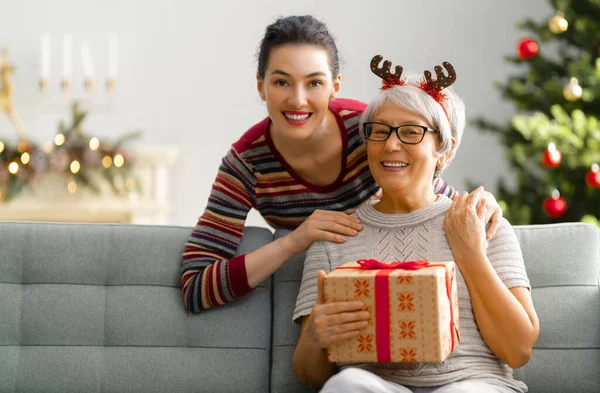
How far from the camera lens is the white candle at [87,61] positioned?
212 inches

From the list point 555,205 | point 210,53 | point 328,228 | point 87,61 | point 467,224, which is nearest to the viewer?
point 467,224

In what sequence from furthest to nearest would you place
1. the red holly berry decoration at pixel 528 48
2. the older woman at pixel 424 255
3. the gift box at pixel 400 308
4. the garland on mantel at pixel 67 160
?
the garland on mantel at pixel 67 160 < the red holly berry decoration at pixel 528 48 < the older woman at pixel 424 255 < the gift box at pixel 400 308

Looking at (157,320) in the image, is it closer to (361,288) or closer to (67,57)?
(361,288)

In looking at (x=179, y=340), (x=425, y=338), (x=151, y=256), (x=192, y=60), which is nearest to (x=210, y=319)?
(x=179, y=340)

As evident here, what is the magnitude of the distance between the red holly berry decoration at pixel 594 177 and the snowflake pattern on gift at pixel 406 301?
7.76 feet

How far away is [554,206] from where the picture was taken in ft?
12.6

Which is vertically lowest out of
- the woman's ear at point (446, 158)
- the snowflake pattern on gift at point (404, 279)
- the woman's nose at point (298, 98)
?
the snowflake pattern on gift at point (404, 279)

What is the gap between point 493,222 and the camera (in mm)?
1880

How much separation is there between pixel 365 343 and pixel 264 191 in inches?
26.5

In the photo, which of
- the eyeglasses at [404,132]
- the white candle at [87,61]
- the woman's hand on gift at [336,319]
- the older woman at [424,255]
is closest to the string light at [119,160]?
the white candle at [87,61]

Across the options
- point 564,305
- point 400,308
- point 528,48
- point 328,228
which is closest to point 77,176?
point 528,48

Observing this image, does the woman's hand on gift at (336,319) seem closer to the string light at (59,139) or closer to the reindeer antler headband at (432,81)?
the reindeer antler headband at (432,81)

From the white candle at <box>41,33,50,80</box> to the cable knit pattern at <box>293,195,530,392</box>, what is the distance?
3720mm

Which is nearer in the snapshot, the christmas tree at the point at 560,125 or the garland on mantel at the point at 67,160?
the christmas tree at the point at 560,125
